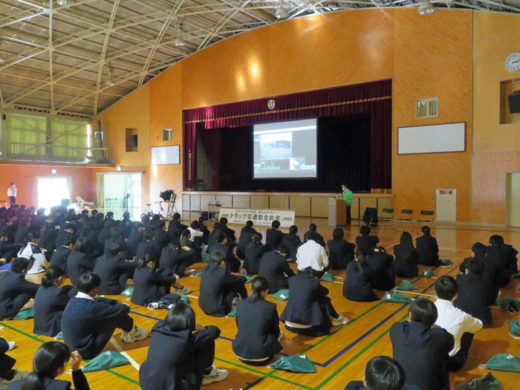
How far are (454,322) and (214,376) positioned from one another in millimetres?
2067

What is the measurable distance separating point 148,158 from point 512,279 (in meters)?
19.2

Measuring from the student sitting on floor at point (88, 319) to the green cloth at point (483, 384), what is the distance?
10.0ft

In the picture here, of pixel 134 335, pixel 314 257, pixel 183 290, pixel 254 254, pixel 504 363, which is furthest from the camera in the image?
pixel 254 254

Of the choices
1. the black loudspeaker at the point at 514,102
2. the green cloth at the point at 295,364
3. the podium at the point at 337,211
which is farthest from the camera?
the podium at the point at 337,211

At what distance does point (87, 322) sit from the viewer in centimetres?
369

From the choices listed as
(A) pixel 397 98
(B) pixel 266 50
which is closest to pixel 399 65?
(A) pixel 397 98

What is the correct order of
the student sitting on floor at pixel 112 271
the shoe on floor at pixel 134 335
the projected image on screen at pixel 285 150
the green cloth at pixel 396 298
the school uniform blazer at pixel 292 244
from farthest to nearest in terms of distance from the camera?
the projected image on screen at pixel 285 150, the school uniform blazer at pixel 292 244, the student sitting on floor at pixel 112 271, the green cloth at pixel 396 298, the shoe on floor at pixel 134 335

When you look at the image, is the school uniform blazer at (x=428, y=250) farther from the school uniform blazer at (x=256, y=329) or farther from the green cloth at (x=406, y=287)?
the school uniform blazer at (x=256, y=329)

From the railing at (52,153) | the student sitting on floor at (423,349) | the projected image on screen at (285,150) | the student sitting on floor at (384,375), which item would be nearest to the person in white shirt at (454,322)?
the student sitting on floor at (423,349)

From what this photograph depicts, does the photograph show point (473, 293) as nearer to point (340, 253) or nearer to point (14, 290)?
point (340, 253)

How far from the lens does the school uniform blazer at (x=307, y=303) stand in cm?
431

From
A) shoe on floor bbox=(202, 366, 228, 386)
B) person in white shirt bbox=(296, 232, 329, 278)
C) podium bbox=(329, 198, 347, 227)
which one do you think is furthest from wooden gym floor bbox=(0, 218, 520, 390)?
podium bbox=(329, 198, 347, 227)

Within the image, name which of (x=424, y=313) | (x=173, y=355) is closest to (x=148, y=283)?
(x=173, y=355)

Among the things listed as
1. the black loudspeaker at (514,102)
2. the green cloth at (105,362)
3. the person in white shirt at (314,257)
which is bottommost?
the green cloth at (105,362)
